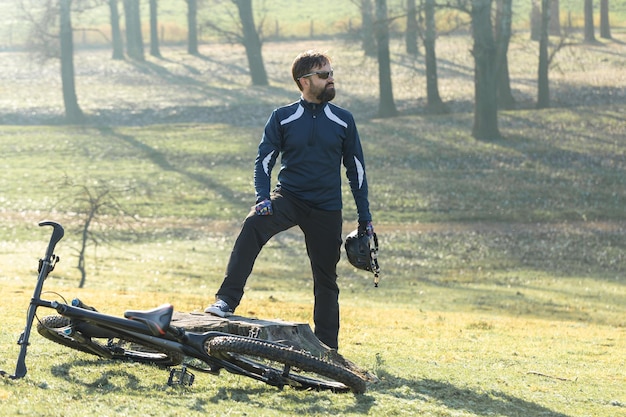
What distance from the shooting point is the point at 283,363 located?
6.26 m

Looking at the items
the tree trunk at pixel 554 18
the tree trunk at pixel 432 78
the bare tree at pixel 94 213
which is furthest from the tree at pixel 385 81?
the tree trunk at pixel 554 18

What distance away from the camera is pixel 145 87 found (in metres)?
52.2

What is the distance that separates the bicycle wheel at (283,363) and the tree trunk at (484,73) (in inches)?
1136

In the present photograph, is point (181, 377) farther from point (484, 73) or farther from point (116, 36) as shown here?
point (116, 36)

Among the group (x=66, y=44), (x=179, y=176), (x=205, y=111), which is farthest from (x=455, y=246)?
(x=66, y=44)

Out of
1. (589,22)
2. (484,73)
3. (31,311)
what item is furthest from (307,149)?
(589,22)

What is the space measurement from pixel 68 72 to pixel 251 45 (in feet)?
31.9

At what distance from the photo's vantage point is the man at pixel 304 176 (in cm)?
741

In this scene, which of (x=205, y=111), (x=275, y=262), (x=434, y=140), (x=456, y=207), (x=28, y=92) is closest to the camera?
(x=275, y=262)

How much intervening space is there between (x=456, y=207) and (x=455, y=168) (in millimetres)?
4410

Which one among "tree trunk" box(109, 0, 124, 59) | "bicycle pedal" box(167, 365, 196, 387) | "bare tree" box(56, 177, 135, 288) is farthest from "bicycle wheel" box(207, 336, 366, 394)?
"tree trunk" box(109, 0, 124, 59)

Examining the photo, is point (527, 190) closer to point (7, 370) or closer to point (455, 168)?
point (455, 168)

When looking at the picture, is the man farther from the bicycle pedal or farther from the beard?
the bicycle pedal

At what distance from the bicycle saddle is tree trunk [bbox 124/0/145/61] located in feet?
188
